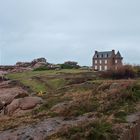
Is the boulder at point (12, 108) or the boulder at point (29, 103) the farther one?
the boulder at point (12, 108)

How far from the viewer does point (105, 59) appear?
8694 cm

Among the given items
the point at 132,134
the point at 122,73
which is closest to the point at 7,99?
the point at 122,73

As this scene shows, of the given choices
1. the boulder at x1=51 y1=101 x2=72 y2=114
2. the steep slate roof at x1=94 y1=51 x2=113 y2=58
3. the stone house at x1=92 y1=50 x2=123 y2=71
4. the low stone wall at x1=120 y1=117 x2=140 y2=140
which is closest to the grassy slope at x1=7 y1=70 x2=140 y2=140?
the boulder at x1=51 y1=101 x2=72 y2=114

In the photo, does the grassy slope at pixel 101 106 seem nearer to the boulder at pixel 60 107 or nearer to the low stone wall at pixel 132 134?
the boulder at pixel 60 107

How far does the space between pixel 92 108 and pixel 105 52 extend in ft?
236

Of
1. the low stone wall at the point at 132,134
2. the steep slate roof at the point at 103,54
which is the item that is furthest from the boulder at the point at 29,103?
the steep slate roof at the point at 103,54

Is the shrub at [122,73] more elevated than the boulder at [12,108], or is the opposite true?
the shrub at [122,73]

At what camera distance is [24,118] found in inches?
706

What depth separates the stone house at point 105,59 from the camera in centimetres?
8550

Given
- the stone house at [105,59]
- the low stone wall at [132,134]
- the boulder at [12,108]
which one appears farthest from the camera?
the stone house at [105,59]

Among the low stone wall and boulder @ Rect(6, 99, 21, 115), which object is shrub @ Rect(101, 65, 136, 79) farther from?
the low stone wall

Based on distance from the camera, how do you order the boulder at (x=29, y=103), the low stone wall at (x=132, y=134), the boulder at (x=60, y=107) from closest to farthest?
the low stone wall at (x=132, y=134)
the boulder at (x=60, y=107)
the boulder at (x=29, y=103)

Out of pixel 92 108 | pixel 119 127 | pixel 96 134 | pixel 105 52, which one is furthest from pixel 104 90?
pixel 105 52

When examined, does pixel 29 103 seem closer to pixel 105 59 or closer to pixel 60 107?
pixel 60 107
